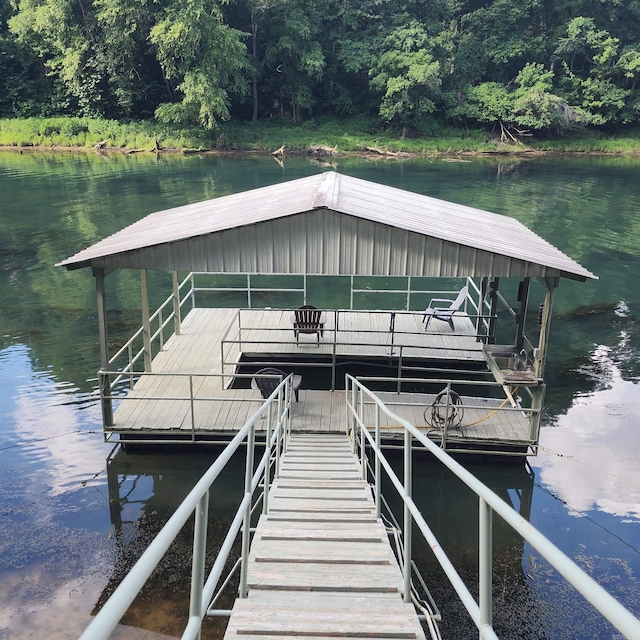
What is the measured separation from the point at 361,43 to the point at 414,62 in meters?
5.97

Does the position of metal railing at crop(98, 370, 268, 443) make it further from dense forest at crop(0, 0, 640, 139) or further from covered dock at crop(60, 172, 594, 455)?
dense forest at crop(0, 0, 640, 139)

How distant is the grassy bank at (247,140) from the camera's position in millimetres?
47656

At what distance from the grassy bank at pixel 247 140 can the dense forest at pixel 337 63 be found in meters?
1.38

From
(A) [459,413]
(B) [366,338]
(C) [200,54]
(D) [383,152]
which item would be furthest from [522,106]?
(A) [459,413]

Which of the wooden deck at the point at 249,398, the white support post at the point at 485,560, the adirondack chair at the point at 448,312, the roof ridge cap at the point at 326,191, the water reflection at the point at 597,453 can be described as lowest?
the water reflection at the point at 597,453

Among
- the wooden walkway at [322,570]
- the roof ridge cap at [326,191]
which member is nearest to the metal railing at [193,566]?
the wooden walkway at [322,570]

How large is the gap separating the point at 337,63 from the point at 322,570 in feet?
172

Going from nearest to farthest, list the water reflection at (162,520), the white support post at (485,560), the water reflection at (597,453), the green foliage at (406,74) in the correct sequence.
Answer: the white support post at (485,560) < the water reflection at (162,520) < the water reflection at (597,453) < the green foliage at (406,74)

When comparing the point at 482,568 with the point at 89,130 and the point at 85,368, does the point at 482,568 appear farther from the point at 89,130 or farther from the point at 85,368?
the point at 89,130

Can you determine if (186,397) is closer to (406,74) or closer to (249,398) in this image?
(249,398)

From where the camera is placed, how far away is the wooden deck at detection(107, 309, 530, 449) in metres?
9.10

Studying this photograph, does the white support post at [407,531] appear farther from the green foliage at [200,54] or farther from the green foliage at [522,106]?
the green foliage at [522,106]

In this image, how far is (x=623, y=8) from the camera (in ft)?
166

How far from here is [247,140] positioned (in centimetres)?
4872
